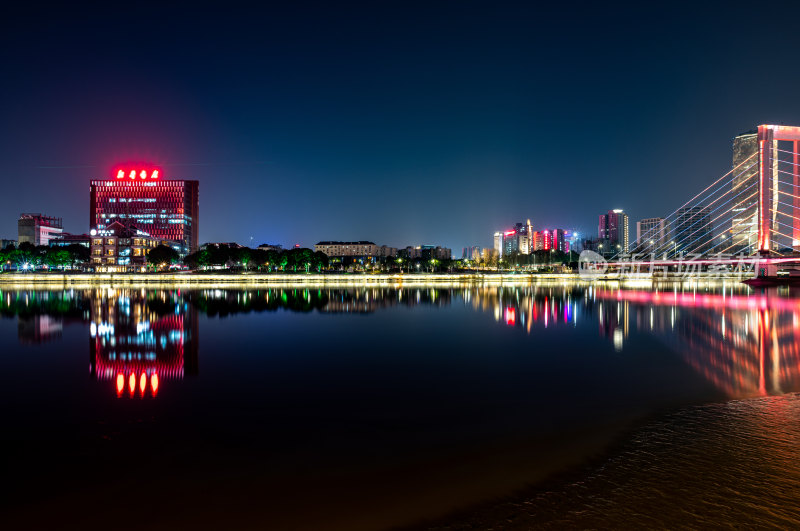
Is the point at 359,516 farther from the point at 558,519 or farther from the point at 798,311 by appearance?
the point at 798,311

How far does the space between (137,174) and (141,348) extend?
457ft

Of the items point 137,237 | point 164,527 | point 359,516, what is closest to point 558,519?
point 359,516

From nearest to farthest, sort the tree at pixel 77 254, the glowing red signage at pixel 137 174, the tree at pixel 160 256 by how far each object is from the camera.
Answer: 1. the tree at pixel 160 256
2. the tree at pixel 77 254
3. the glowing red signage at pixel 137 174

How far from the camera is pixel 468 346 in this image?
50.3 feet

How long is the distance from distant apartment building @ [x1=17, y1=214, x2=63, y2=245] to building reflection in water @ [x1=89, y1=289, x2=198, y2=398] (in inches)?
5647

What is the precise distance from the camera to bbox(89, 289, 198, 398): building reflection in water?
10906mm

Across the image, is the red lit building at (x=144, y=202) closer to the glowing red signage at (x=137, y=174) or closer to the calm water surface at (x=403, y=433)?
the glowing red signage at (x=137, y=174)

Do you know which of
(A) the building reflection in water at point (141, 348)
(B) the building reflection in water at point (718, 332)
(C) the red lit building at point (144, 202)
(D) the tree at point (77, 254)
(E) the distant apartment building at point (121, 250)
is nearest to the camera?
(B) the building reflection in water at point (718, 332)

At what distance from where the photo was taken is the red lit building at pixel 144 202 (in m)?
132

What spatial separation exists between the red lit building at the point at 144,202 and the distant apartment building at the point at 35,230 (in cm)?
1998

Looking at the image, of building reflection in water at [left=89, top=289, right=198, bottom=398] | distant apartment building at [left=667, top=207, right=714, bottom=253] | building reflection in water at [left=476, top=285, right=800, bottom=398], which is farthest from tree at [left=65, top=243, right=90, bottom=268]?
distant apartment building at [left=667, top=207, right=714, bottom=253]

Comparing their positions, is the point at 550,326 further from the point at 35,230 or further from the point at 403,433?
the point at 35,230

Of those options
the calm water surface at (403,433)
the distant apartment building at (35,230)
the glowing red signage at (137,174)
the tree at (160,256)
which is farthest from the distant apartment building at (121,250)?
the calm water surface at (403,433)

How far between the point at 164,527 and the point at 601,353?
12.5 m
